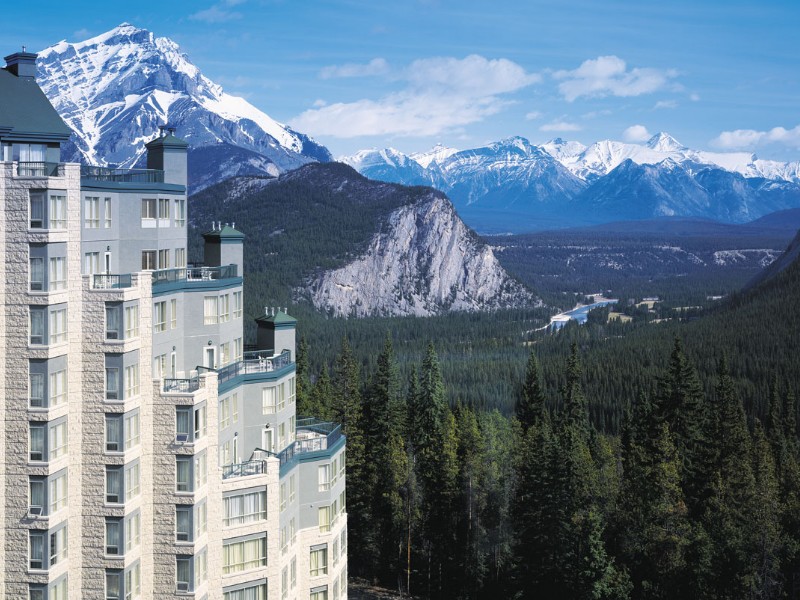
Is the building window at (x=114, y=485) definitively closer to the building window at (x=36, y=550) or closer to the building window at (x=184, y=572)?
the building window at (x=36, y=550)

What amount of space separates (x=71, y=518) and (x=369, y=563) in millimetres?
54272

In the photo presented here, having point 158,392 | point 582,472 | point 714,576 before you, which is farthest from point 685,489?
point 158,392

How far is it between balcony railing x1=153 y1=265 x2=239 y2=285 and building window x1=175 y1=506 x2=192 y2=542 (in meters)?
10.1

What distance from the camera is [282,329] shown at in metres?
57.8

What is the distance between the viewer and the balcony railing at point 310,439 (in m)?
54.2

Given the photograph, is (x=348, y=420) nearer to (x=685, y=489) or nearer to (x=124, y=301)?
(x=685, y=489)

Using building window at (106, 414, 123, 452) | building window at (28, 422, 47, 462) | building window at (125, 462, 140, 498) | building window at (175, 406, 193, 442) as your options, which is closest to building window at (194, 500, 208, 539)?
building window at (125, 462, 140, 498)

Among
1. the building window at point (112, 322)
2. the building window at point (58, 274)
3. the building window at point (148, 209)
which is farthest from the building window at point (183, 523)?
the building window at point (148, 209)

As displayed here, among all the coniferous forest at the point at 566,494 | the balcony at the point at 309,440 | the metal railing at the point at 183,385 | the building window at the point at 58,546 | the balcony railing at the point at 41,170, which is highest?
the balcony railing at the point at 41,170

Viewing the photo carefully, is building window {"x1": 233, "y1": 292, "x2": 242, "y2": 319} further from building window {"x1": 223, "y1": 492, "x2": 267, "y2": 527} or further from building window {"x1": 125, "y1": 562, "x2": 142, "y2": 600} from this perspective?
building window {"x1": 125, "y1": 562, "x2": 142, "y2": 600}

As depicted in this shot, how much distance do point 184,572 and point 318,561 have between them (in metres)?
10.8

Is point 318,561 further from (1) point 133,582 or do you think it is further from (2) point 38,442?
(2) point 38,442

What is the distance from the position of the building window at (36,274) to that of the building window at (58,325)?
116cm

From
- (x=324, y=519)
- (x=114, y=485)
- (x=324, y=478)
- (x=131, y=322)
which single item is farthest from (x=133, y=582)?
(x=324, y=478)
